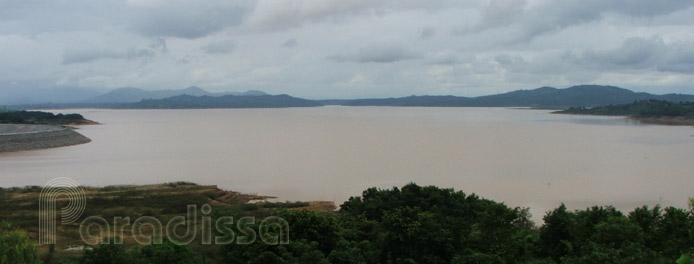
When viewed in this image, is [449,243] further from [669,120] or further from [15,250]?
[669,120]

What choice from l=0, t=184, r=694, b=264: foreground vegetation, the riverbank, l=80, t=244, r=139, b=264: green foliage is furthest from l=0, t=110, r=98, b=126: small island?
the riverbank

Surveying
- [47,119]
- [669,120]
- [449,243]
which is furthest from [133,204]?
[669,120]

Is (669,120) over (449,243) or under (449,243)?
over

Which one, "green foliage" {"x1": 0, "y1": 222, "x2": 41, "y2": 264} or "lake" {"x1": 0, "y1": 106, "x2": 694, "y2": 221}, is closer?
"green foliage" {"x1": 0, "y1": 222, "x2": 41, "y2": 264}

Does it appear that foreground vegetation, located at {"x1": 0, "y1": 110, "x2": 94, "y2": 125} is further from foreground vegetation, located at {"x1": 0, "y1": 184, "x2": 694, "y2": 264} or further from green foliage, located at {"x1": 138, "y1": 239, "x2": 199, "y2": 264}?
green foliage, located at {"x1": 138, "y1": 239, "x2": 199, "y2": 264}

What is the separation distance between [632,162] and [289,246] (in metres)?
23.5

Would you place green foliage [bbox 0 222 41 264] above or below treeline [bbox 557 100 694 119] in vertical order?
below

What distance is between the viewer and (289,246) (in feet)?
22.2

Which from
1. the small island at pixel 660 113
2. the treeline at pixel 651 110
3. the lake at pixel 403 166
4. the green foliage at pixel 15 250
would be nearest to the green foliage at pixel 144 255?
the green foliage at pixel 15 250

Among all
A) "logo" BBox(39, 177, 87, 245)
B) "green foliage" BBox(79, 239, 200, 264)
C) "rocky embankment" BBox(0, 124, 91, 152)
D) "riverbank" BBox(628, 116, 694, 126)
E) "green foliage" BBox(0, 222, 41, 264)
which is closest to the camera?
"green foliage" BBox(0, 222, 41, 264)

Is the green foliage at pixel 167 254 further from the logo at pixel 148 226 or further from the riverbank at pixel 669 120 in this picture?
the riverbank at pixel 669 120

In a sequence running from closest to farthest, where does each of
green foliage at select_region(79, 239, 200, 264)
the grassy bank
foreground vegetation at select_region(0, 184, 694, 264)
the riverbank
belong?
green foliage at select_region(79, 239, 200, 264), foreground vegetation at select_region(0, 184, 694, 264), the grassy bank, the riverbank

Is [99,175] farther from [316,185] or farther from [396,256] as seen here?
[396,256]

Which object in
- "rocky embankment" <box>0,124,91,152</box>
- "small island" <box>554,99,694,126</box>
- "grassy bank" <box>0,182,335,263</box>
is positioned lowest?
"grassy bank" <box>0,182,335,263</box>
